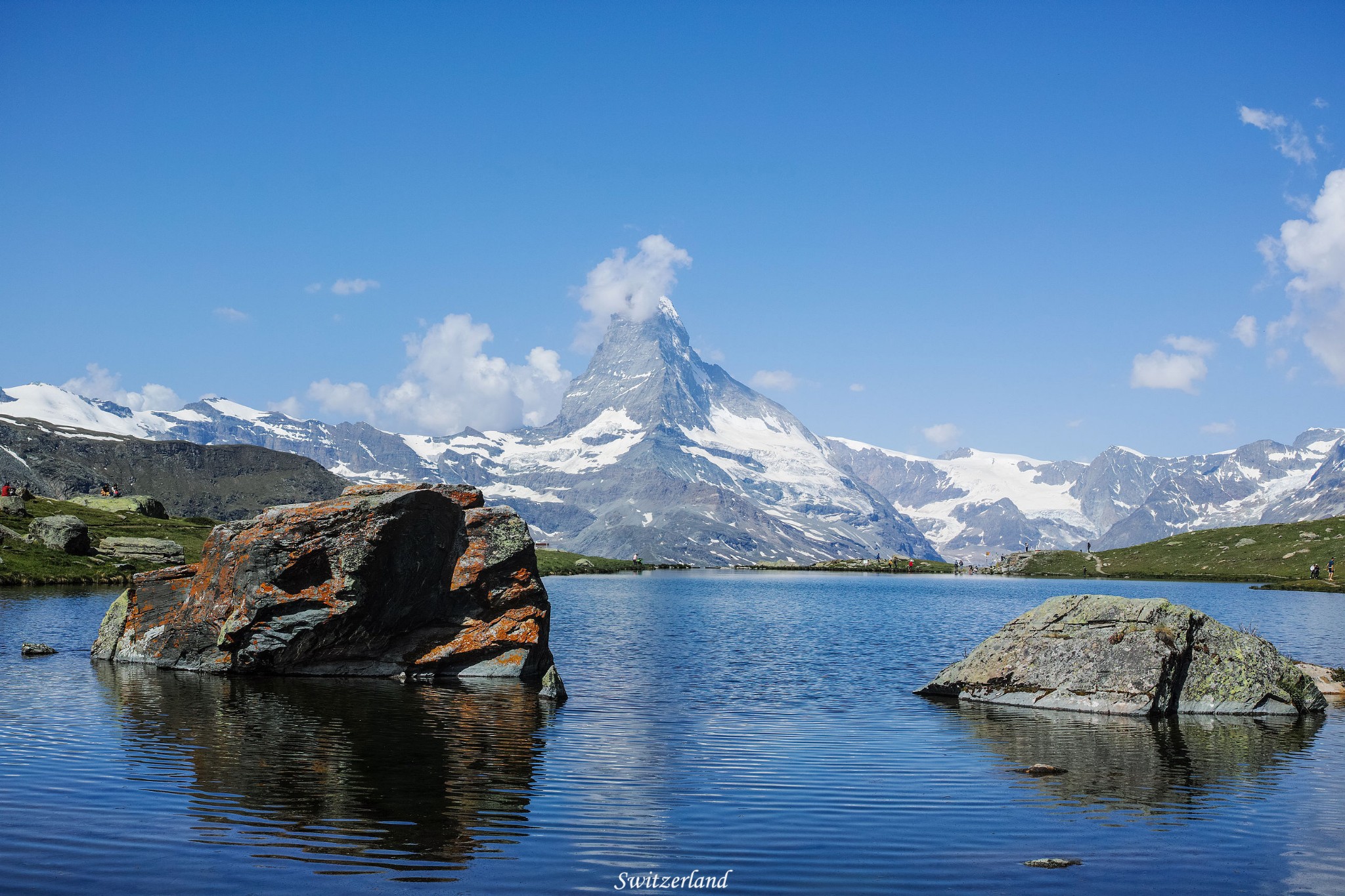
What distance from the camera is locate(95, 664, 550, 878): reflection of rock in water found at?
19.1 metres

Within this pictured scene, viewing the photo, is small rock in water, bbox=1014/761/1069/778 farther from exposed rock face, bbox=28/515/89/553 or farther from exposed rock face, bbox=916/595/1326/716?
exposed rock face, bbox=28/515/89/553

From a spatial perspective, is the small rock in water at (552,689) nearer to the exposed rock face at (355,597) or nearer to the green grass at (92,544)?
the exposed rock face at (355,597)

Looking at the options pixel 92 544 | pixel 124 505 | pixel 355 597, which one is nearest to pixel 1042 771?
pixel 355 597

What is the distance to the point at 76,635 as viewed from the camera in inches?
2212

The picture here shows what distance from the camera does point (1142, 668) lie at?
3803 cm

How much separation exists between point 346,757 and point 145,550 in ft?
352

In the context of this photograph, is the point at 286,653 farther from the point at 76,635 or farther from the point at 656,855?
the point at 656,855

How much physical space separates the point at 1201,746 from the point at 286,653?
34862 mm

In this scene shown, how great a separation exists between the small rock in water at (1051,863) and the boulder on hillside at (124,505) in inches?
6745

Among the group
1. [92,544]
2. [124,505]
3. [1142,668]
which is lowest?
[1142,668]

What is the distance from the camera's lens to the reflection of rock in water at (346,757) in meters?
19.1

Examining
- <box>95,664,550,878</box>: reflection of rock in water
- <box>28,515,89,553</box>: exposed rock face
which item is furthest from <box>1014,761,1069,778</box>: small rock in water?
<box>28,515,89,553</box>: exposed rock face

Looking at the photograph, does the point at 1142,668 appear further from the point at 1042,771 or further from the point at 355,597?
the point at 355,597

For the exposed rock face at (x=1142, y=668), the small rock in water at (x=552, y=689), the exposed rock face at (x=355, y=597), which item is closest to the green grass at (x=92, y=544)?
the exposed rock face at (x=355, y=597)
